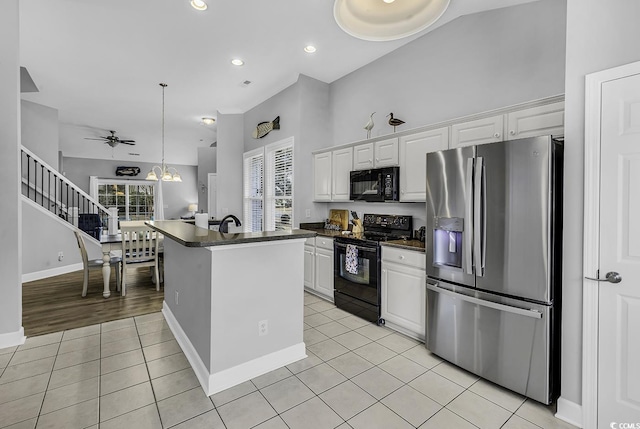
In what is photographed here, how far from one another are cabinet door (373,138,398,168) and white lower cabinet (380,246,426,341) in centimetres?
106

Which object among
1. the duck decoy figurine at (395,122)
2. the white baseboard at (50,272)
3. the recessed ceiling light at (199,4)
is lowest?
the white baseboard at (50,272)

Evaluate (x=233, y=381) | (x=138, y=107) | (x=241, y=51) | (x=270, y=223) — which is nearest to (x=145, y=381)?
(x=233, y=381)

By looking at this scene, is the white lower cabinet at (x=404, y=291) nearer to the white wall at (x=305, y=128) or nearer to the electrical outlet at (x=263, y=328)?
the electrical outlet at (x=263, y=328)

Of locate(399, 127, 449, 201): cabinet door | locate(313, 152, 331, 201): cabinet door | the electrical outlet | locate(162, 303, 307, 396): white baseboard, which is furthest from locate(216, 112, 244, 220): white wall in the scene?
the electrical outlet

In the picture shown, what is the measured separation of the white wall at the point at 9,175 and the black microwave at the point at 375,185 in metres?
3.47

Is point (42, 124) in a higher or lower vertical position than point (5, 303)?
higher

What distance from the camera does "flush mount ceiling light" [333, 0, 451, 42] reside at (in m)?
1.93

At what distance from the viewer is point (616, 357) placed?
1.69 metres

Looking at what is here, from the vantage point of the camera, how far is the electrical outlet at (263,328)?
2.34m

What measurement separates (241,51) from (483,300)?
12.9 ft

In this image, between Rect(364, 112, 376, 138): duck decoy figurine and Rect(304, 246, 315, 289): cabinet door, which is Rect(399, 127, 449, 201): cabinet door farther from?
Rect(304, 246, 315, 289): cabinet door

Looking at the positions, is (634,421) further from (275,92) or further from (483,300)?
(275,92)

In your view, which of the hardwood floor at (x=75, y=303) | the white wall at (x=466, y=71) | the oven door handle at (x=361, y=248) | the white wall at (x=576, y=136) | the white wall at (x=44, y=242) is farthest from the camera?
the white wall at (x=44, y=242)

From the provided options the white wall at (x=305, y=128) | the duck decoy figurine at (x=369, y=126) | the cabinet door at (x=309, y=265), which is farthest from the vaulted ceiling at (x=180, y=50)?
the cabinet door at (x=309, y=265)
